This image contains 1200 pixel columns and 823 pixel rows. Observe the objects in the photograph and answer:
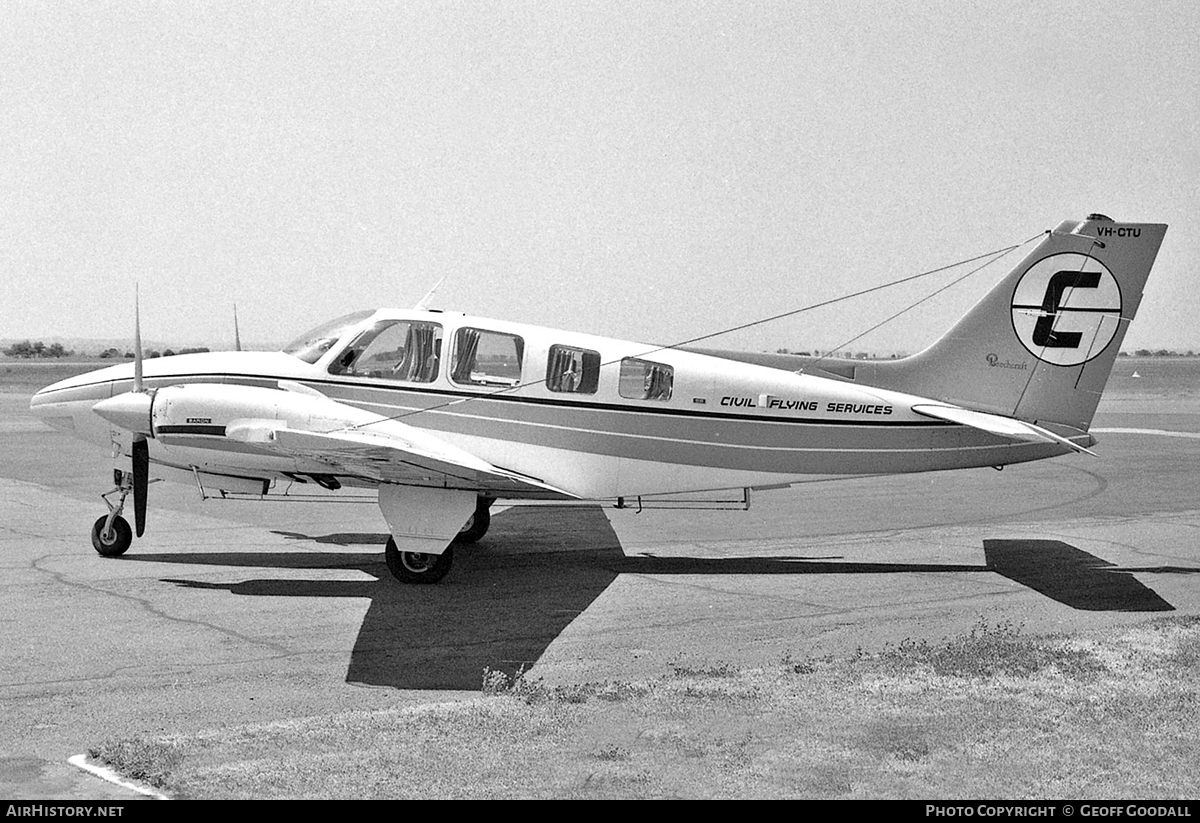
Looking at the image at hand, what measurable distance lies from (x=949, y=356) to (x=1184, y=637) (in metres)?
4.84

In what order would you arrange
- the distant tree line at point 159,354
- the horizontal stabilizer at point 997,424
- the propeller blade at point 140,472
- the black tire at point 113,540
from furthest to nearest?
the distant tree line at point 159,354 < the black tire at point 113,540 < the propeller blade at point 140,472 < the horizontal stabilizer at point 997,424

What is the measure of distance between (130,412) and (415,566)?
136 inches

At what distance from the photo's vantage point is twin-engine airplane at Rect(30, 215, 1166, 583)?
1364 cm

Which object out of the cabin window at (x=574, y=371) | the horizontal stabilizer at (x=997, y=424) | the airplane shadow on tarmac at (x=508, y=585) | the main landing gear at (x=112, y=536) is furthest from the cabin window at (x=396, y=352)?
the horizontal stabilizer at (x=997, y=424)

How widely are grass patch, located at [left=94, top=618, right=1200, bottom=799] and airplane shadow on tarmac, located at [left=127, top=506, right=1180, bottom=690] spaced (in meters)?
1.07

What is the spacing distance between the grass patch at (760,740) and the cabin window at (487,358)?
16.6 feet

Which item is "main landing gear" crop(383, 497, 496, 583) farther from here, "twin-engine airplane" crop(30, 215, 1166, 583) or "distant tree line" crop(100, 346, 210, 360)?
"distant tree line" crop(100, 346, 210, 360)

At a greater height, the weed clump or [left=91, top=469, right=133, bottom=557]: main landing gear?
the weed clump

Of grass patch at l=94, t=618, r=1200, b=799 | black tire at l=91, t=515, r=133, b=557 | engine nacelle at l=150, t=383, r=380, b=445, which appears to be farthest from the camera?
black tire at l=91, t=515, r=133, b=557

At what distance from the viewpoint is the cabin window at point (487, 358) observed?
13.7 metres

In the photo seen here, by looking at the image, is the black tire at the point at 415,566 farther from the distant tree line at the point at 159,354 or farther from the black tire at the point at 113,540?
the distant tree line at the point at 159,354

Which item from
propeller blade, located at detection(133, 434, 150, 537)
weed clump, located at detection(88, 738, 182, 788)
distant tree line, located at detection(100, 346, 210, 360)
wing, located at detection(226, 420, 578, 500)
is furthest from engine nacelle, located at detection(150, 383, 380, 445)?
weed clump, located at detection(88, 738, 182, 788)

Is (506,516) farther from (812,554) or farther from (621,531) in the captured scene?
(812,554)

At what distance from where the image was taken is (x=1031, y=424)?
46.3ft
